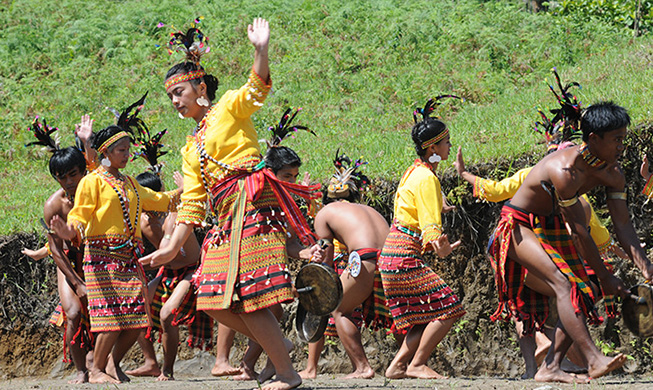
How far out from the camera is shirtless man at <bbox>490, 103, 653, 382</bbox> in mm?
5223

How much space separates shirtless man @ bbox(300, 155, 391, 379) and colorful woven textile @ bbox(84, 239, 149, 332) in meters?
1.59

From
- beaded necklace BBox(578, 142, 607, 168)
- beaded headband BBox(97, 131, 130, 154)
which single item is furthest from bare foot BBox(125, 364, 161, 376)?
beaded necklace BBox(578, 142, 607, 168)

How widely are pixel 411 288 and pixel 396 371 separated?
0.65 m

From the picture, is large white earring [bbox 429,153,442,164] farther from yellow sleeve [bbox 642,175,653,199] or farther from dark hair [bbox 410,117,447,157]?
yellow sleeve [bbox 642,175,653,199]

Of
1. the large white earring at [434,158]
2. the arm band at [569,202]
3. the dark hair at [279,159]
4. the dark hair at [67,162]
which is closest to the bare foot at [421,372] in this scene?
the large white earring at [434,158]

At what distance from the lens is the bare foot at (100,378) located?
6.52 m

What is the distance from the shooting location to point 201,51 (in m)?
5.43

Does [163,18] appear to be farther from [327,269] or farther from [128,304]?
[327,269]

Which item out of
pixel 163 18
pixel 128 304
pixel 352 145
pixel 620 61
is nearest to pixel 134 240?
pixel 128 304

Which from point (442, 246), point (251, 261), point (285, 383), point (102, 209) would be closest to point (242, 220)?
point (251, 261)

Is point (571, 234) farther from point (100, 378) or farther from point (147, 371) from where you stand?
point (147, 371)

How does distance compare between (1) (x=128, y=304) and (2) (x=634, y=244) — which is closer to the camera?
(2) (x=634, y=244)

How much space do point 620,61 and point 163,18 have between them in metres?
10.0

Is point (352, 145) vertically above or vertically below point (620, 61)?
below
